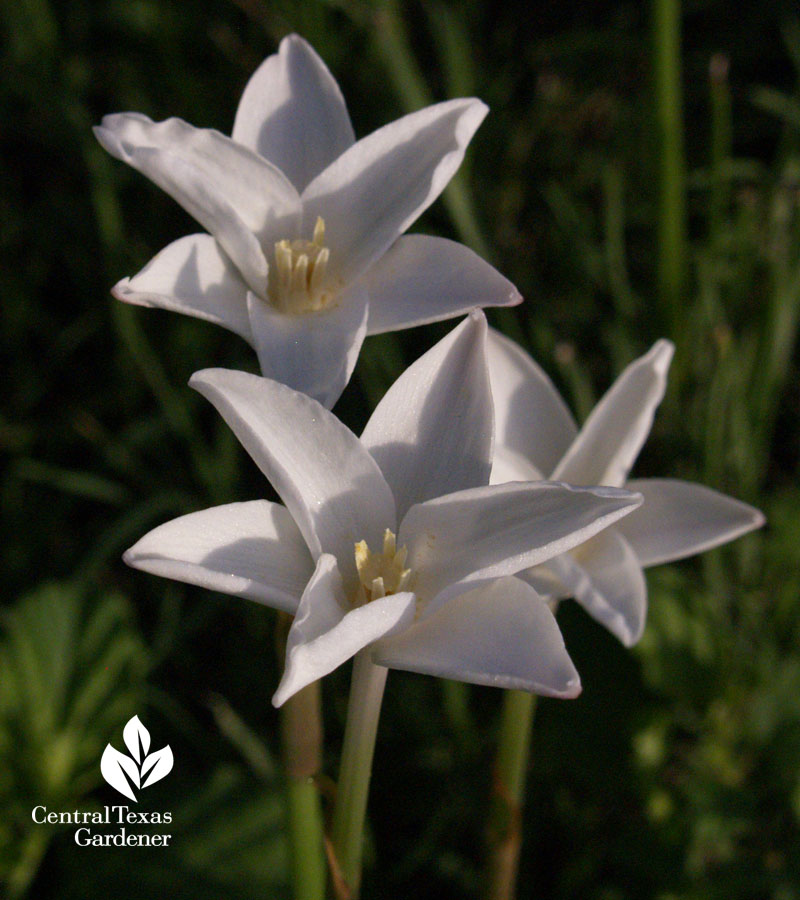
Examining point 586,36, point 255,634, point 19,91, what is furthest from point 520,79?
point 255,634

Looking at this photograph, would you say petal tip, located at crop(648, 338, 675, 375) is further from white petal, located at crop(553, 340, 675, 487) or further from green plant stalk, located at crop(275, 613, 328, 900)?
green plant stalk, located at crop(275, 613, 328, 900)

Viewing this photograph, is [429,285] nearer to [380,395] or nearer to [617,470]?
[617,470]

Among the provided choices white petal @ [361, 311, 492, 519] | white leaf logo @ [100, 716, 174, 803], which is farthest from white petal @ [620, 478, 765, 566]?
white leaf logo @ [100, 716, 174, 803]

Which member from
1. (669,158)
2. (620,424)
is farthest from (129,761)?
(669,158)

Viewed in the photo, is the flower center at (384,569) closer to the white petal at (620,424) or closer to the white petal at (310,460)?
the white petal at (310,460)

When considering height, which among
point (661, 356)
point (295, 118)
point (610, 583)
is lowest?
point (610, 583)

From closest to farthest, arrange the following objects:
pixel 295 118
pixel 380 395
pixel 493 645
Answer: pixel 493 645, pixel 295 118, pixel 380 395
